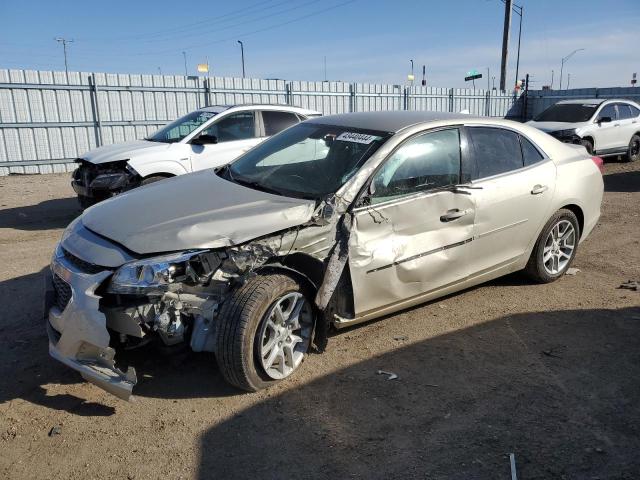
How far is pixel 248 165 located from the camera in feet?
15.0

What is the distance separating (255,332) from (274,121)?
19.9 feet

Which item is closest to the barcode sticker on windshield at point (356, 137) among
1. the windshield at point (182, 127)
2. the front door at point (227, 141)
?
the front door at point (227, 141)

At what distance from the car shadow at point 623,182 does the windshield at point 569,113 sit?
172cm

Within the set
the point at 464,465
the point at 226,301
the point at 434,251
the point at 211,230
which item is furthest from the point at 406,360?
the point at 211,230

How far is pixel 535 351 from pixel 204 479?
2.61 m

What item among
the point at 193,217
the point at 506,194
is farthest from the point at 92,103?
the point at 506,194

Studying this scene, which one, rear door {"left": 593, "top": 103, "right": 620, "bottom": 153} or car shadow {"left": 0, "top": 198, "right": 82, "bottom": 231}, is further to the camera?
rear door {"left": 593, "top": 103, "right": 620, "bottom": 153}

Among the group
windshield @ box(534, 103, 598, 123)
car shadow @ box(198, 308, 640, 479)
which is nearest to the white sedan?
car shadow @ box(198, 308, 640, 479)

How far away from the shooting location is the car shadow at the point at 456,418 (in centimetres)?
275

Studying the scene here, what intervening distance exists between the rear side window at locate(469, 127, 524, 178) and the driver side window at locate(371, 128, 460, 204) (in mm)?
242

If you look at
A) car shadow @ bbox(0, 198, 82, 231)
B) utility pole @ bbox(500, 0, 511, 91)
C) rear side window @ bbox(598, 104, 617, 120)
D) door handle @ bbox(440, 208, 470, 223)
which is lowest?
car shadow @ bbox(0, 198, 82, 231)

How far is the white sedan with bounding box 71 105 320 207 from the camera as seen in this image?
7.43m

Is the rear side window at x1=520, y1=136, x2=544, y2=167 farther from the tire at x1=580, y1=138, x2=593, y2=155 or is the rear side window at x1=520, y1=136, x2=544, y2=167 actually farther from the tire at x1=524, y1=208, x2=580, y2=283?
the tire at x1=580, y1=138, x2=593, y2=155

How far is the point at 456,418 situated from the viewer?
3.16 meters
